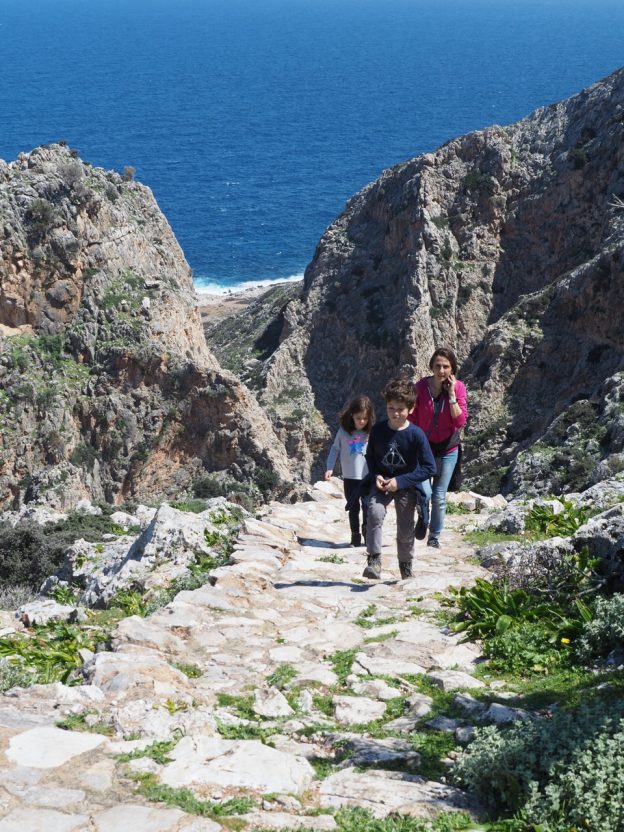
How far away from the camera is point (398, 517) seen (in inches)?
435

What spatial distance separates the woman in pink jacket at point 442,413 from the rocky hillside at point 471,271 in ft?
97.2

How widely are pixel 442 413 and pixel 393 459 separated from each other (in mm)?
1574

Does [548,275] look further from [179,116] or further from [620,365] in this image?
[179,116]

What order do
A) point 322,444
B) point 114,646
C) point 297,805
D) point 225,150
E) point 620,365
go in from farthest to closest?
point 225,150 → point 322,444 → point 620,365 → point 114,646 → point 297,805

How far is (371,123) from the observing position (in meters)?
171

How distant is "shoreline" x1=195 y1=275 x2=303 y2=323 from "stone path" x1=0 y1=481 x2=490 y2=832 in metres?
65.4

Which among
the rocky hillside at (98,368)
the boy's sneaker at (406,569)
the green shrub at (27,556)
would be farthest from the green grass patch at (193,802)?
the rocky hillside at (98,368)

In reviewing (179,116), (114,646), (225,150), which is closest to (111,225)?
(114,646)

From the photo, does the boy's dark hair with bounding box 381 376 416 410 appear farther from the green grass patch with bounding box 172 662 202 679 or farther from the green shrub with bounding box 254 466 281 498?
the green shrub with bounding box 254 466 281 498

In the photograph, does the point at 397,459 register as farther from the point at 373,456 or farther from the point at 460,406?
the point at 460,406

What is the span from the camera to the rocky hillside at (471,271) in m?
42.9

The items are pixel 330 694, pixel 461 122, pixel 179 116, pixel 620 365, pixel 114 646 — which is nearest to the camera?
pixel 330 694

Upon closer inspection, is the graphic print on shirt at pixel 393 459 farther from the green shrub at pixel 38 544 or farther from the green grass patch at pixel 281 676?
the green shrub at pixel 38 544

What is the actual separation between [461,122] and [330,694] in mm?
168469
